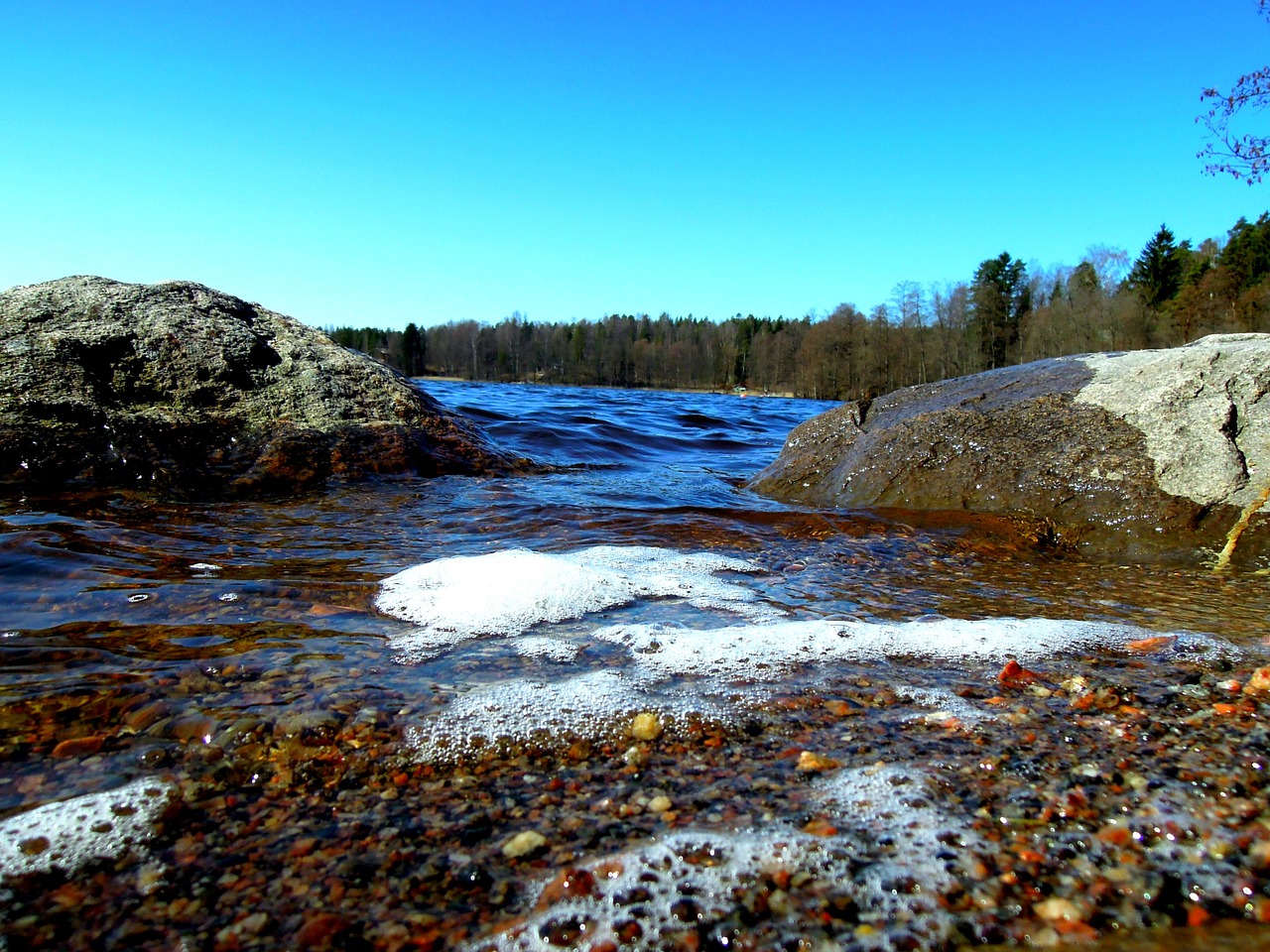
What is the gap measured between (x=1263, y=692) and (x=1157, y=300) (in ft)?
179

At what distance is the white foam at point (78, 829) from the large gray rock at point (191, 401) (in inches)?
142

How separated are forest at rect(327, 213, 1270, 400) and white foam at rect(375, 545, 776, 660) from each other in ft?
10.8

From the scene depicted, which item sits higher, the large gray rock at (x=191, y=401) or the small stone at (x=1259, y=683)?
the large gray rock at (x=191, y=401)

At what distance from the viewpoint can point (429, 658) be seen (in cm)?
212

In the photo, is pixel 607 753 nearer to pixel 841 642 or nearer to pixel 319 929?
pixel 319 929

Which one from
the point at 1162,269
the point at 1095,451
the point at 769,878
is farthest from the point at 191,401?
the point at 1162,269

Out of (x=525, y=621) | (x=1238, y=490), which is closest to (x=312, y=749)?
(x=525, y=621)

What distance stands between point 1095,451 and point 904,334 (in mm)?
55529

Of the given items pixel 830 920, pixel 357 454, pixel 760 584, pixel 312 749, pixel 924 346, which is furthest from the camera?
pixel 924 346

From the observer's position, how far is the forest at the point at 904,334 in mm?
37656

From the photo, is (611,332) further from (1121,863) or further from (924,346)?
(1121,863)

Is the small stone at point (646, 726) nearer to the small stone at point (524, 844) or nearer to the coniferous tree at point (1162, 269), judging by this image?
the small stone at point (524, 844)

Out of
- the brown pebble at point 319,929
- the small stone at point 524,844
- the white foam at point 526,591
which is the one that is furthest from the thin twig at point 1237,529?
the brown pebble at point 319,929

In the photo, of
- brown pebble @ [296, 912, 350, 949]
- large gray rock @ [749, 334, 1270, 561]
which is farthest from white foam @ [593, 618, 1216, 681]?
large gray rock @ [749, 334, 1270, 561]
